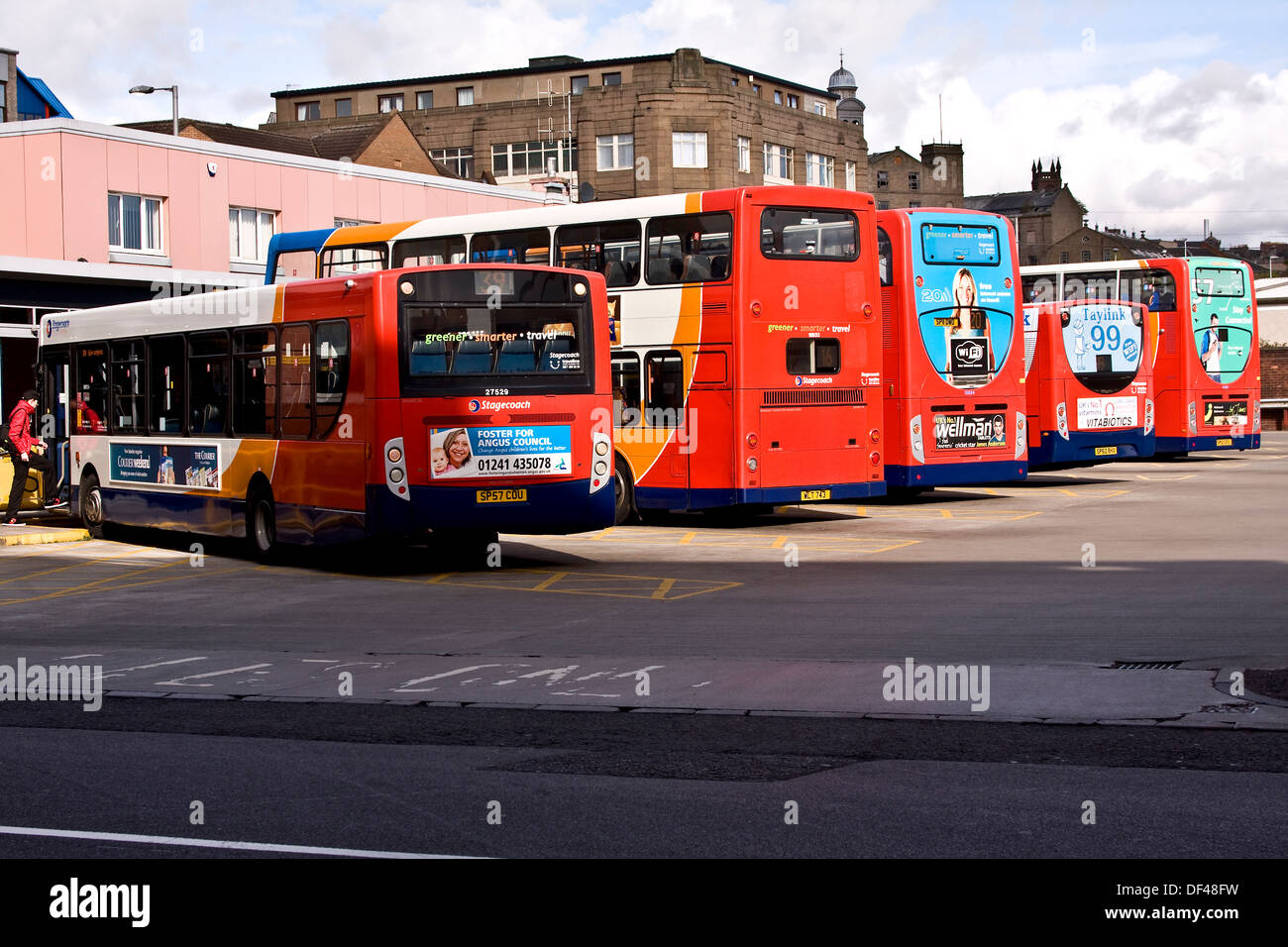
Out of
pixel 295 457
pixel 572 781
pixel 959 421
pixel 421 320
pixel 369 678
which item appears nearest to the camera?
pixel 572 781

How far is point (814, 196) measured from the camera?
70.3 feet

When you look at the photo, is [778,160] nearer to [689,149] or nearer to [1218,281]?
[689,149]

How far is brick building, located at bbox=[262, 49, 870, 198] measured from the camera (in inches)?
2992

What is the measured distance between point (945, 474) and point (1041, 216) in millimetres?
115991

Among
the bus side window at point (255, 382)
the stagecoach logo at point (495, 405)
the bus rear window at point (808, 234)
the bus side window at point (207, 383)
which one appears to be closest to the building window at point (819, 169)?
the bus rear window at point (808, 234)

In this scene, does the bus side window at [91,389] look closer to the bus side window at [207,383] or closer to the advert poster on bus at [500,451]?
the bus side window at [207,383]

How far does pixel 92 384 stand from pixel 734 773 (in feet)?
57.4

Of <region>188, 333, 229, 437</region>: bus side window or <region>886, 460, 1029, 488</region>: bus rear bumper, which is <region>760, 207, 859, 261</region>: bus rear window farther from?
<region>188, 333, 229, 437</region>: bus side window

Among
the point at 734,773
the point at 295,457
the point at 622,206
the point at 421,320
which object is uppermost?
the point at 622,206

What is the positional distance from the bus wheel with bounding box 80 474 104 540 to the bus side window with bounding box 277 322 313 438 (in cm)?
573

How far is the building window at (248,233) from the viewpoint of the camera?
44219 millimetres

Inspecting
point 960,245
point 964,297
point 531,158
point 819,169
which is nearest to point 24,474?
point 964,297
